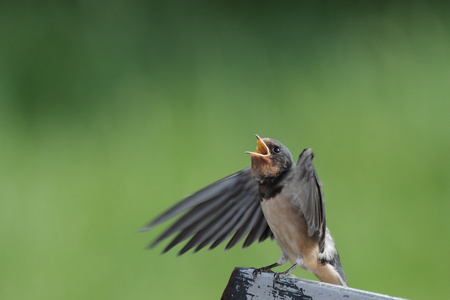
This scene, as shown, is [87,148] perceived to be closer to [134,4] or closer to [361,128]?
[134,4]

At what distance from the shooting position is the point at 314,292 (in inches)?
32.1

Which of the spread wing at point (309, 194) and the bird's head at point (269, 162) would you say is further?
the bird's head at point (269, 162)

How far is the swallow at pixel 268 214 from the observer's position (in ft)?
3.71

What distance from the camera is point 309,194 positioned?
1.08 meters

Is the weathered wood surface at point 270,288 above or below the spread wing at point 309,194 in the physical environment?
below

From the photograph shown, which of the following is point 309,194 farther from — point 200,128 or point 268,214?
point 200,128

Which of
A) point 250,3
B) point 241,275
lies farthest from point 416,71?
point 241,275

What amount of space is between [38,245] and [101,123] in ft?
1.68

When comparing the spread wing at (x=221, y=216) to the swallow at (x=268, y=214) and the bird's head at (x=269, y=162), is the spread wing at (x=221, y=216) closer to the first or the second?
the swallow at (x=268, y=214)

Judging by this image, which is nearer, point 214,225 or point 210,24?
point 214,225

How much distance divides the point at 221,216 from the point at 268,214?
152mm

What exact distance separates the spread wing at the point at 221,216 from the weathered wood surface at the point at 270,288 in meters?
0.37

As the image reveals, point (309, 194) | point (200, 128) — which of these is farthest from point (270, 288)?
point (200, 128)

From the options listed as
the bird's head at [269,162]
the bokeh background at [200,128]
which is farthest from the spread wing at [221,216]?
the bokeh background at [200,128]
